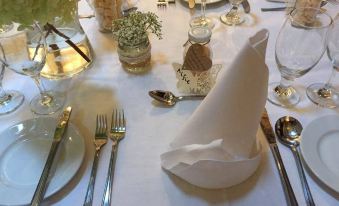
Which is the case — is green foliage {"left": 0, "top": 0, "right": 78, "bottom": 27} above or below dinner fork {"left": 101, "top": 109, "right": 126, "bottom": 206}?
above

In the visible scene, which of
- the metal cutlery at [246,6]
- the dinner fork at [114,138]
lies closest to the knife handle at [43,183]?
the dinner fork at [114,138]

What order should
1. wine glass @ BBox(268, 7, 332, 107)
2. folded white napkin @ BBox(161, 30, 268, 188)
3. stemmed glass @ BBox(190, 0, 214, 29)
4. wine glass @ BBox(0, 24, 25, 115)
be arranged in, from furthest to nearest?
stemmed glass @ BBox(190, 0, 214, 29) < wine glass @ BBox(0, 24, 25, 115) < wine glass @ BBox(268, 7, 332, 107) < folded white napkin @ BBox(161, 30, 268, 188)

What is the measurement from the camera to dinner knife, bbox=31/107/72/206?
0.56 m

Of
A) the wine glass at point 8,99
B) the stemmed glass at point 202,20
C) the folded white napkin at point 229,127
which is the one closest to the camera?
the folded white napkin at point 229,127

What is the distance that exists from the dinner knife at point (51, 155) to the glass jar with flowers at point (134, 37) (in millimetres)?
209

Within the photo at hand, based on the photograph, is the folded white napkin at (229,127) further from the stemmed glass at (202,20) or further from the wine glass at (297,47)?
the stemmed glass at (202,20)

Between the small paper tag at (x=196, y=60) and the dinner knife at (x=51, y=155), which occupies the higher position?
the small paper tag at (x=196, y=60)

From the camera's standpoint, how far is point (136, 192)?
1.91 ft

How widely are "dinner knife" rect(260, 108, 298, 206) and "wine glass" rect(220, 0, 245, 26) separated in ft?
1.42

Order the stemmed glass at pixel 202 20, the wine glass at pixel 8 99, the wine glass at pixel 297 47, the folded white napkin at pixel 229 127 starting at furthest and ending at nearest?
the stemmed glass at pixel 202 20 → the wine glass at pixel 8 99 → the wine glass at pixel 297 47 → the folded white napkin at pixel 229 127

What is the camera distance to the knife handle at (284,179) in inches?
21.5

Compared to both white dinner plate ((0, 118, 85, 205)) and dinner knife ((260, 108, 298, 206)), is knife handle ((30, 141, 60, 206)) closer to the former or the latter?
white dinner plate ((0, 118, 85, 205))

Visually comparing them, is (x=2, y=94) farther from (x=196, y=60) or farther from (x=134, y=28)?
(x=196, y=60)

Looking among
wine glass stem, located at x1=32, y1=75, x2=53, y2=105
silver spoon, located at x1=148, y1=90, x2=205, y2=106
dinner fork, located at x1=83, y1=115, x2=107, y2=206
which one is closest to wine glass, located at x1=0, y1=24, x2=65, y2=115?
wine glass stem, located at x1=32, y1=75, x2=53, y2=105
